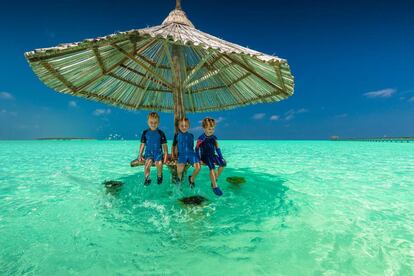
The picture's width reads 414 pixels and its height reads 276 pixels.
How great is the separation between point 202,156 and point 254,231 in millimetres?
1964

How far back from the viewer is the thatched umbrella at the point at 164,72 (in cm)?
420

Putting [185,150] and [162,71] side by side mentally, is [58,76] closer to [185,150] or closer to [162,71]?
[162,71]

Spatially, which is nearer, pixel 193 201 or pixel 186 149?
pixel 193 201

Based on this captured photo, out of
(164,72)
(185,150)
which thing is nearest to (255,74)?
(185,150)

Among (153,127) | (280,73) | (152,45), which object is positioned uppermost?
(152,45)

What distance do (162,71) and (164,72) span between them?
0.26ft

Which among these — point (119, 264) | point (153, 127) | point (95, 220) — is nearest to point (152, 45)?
point (153, 127)

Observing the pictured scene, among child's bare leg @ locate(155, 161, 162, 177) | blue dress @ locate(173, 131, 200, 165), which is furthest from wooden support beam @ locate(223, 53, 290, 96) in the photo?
child's bare leg @ locate(155, 161, 162, 177)

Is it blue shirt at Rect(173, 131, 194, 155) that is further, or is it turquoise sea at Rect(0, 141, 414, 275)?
blue shirt at Rect(173, 131, 194, 155)

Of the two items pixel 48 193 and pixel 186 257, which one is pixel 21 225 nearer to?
pixel 48 193

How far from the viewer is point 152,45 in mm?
5871

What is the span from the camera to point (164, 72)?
714 centimetres

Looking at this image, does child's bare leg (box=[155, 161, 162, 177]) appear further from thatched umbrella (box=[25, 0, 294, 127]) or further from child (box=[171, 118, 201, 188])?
thatched umbrella (box=[25, 0, 294, 127])

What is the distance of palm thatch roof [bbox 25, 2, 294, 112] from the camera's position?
4164 mm
